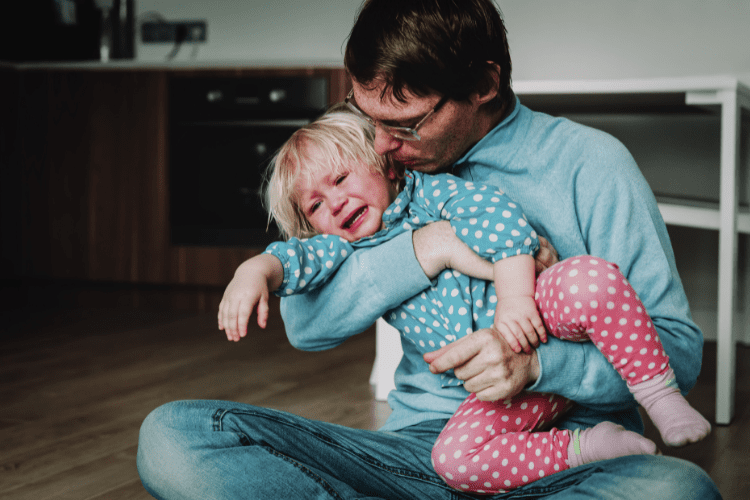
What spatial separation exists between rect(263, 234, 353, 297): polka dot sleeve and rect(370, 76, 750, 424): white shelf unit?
2.67 ft

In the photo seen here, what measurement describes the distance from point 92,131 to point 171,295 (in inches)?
30.1

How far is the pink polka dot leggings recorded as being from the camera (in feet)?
2.49

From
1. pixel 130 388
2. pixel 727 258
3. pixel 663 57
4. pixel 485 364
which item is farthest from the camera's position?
pixel 663 57

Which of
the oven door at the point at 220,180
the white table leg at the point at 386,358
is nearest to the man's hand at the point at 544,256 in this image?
the white table leg at the point at 386,358

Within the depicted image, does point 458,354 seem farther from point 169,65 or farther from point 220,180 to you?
point 169,65

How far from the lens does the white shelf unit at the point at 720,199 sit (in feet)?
5.30

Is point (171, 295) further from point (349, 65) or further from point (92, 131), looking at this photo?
point (349, 65)

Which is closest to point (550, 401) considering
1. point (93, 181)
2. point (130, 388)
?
point (130, 388)

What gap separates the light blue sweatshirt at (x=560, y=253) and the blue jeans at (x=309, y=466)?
0.08 meters

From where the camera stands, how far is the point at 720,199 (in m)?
1.68

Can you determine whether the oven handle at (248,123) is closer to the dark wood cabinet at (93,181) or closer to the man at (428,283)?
the dark wood cabinet at (93,181)

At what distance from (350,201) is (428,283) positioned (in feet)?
0.59

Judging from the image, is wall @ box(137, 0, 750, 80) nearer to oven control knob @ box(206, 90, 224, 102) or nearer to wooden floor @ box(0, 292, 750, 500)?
oven control knob @ box(206, 90, 224, 102)

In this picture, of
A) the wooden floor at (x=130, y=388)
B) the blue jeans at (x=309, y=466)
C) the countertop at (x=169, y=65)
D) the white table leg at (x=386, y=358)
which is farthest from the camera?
the countertop at (x=169, y=65)
